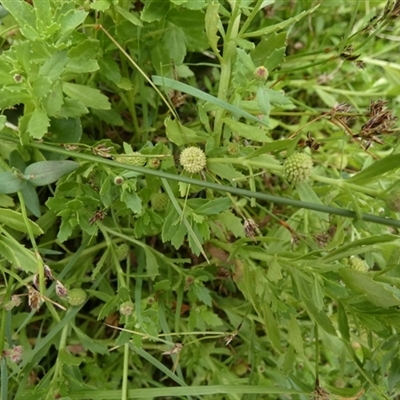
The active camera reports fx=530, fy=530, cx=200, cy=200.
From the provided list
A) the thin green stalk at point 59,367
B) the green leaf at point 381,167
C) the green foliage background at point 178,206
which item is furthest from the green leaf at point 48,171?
the green leaf at point 381,167

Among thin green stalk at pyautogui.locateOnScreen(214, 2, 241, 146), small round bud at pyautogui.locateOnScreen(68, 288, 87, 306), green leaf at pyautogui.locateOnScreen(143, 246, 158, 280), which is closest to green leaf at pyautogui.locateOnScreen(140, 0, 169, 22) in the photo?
thin green stalk at pyautogui.locateOnScreen(214, 2, 241, 146)

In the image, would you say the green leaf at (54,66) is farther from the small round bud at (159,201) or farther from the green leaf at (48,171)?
the small round bud at (159,201)

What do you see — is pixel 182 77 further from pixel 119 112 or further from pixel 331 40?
pixel 331 40

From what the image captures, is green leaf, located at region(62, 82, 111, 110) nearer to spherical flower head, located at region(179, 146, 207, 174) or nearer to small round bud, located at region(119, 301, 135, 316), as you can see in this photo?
spherical flower head, located at region(179, 146, 207, 174)

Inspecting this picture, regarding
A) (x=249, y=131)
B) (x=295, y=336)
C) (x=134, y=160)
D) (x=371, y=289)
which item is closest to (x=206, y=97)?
(x=249, y=131)

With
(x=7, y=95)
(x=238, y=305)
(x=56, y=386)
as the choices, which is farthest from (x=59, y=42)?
(x=238, y=305)

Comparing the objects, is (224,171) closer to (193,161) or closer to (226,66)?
(193,161)
